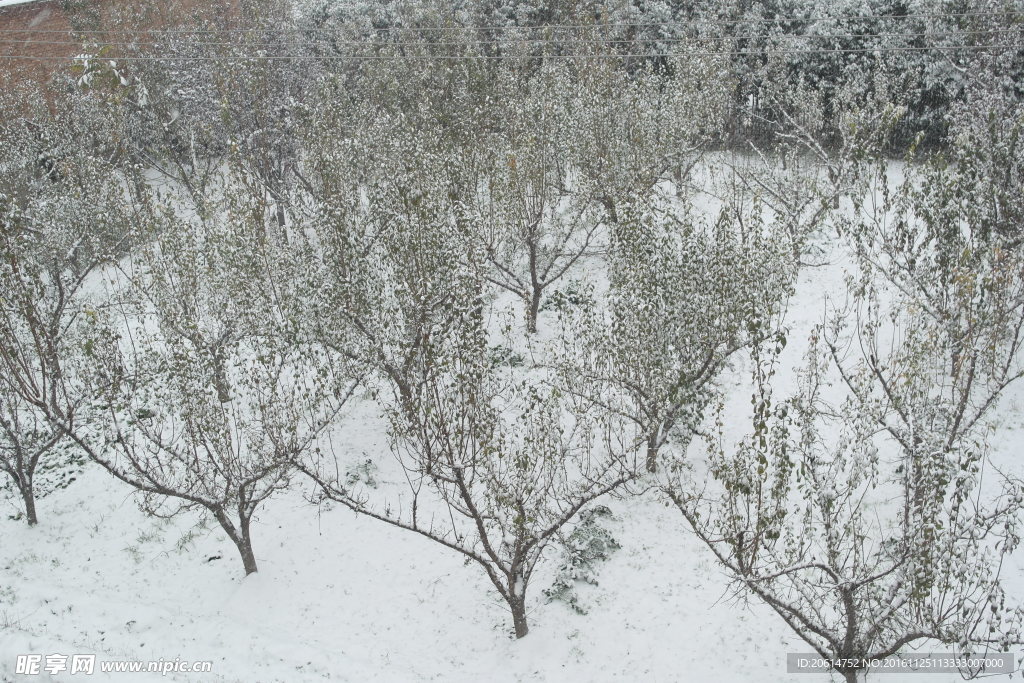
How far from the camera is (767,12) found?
3566 centimetres

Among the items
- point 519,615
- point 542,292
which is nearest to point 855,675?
point 519,615

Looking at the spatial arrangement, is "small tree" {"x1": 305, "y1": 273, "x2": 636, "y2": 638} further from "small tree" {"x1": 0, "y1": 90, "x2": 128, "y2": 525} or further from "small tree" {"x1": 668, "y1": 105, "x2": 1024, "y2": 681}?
"small tree" {"x1": 0, "y1": 90, "x2": 128, "y2": 525}

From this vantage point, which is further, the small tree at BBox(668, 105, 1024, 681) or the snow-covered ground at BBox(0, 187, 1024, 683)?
the snow-covered ground at BBox(0, 187, 1024, 683)

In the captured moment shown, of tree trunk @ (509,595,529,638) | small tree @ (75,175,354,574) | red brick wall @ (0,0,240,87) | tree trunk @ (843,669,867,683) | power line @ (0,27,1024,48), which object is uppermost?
red brick wall @ (0,0,240,87)

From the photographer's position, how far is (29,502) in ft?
61.5

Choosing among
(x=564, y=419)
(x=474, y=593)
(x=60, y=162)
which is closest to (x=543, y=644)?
(x=474, y=593)

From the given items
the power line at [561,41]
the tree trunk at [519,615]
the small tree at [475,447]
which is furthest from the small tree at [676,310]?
the power line at [561,41]

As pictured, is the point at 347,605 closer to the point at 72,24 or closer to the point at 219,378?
the point at 219,378

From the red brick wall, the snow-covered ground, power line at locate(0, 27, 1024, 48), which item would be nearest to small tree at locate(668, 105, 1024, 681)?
the snow-covered ground

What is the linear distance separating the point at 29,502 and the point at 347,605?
894 centimetres

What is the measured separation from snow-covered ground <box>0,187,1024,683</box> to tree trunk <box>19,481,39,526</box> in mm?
262

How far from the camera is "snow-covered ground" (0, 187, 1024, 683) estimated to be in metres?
14.3

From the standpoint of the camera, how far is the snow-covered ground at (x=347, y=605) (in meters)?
14.3

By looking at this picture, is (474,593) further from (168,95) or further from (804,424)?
(168,95)
